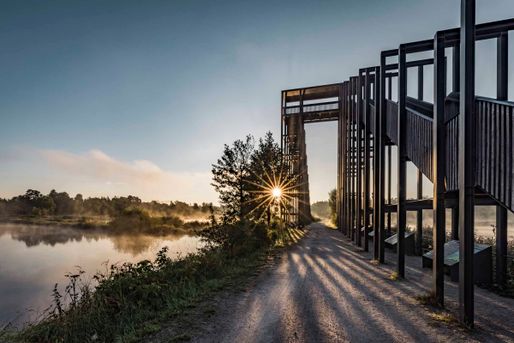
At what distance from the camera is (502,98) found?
7.03 m

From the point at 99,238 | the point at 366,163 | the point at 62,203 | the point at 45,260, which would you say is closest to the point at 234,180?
the point at 366,163

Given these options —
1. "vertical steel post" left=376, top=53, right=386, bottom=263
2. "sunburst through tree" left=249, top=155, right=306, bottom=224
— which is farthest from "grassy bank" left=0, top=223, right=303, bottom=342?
"sunburst through tree" left=249, top=155, right=306, bottom=224

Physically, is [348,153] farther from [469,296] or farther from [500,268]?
[469,296]

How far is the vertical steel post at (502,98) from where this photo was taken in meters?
6.97

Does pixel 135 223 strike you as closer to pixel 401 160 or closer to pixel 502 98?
pixel 401 160

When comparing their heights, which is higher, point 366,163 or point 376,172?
point 366,163

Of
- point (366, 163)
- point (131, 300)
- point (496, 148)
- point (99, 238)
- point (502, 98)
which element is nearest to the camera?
point (496, 148)

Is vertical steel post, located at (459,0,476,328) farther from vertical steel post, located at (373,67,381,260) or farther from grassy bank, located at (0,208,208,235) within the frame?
grassy bank, located at (0,208,208,235)

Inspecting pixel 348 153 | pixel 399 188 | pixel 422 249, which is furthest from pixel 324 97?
pixel 399 188

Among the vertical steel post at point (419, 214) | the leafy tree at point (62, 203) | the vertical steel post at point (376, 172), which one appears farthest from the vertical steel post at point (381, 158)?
the leafy tree at point (62, 203)

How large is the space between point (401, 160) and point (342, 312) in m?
5.18

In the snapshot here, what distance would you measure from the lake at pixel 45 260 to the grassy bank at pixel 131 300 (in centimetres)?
181

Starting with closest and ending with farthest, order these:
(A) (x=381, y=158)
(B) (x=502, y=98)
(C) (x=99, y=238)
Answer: (B) (x=502, y=98) < (A) (x=381, y=158) < (C) (x=99, y=238)

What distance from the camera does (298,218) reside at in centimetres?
2739
